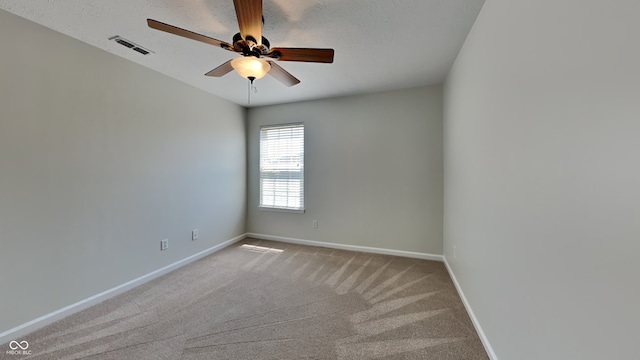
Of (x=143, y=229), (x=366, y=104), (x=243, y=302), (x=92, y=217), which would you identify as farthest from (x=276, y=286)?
(x=366, y=104)

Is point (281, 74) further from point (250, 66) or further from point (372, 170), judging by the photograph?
point (372, 170)

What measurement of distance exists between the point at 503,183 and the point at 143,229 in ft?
10.8

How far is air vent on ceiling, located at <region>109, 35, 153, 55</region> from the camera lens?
6.55 ft

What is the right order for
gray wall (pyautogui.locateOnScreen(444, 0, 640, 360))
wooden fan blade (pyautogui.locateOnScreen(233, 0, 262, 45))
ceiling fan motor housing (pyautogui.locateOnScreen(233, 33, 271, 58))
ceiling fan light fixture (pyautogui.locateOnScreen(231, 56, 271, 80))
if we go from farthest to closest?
ceiling fan light fixture (pyautogui.locateOnScreen(231, 56, 271, 80)) → ceiling fan motor housing (pyautogui.locateOnScreen(233, 33, 271, 58)) → wooden fan blade (pyautogui.locateOnScreen(233, 0, 262, 45)) → gray wall (pyautogui.locateOnScreen(444, 0, 640, 360))

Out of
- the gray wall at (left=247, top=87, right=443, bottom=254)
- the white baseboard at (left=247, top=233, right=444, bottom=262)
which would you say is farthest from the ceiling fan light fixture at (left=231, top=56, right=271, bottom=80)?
the white baseboard at (left=247, top=233, right=444, bottom=262)

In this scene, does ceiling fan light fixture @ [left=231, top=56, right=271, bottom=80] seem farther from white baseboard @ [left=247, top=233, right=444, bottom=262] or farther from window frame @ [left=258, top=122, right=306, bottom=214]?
white baseboard @ [left=247, top=233, right=444, bottom=262]

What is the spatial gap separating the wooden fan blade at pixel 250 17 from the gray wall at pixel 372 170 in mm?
2160

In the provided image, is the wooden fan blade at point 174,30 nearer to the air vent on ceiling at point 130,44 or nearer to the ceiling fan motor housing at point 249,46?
the ceiling fan motor housing at point 249,46

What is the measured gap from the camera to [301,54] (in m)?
1.65

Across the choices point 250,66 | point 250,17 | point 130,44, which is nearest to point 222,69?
point 250,66

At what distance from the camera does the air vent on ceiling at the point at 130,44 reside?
2.00 metres

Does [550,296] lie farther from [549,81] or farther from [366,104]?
[366,104]

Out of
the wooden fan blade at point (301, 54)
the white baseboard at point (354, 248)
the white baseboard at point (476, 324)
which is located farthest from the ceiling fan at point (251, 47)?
the white baseboard at point (354, 248)

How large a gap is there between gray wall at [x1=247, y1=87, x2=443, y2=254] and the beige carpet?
641 millimetres
